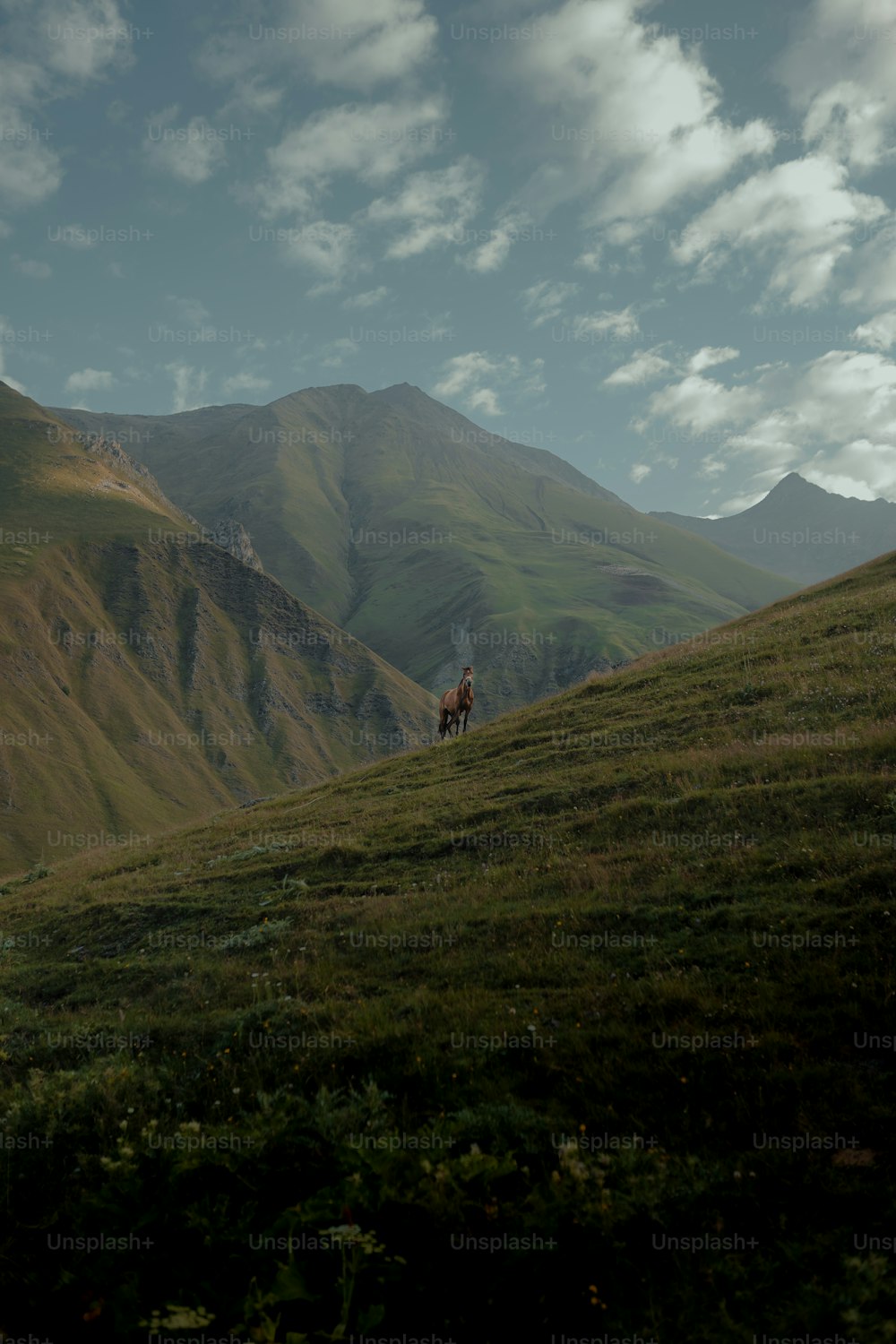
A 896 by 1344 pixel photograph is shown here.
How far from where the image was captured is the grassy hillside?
5.40 meters

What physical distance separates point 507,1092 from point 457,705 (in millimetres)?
32601

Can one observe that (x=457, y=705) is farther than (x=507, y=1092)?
Yes

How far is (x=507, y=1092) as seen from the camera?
24.6 feet

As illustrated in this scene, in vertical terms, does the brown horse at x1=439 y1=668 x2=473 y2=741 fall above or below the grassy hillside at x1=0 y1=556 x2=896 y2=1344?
above

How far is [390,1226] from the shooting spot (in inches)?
233

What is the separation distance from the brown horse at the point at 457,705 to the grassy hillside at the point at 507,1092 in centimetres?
2148

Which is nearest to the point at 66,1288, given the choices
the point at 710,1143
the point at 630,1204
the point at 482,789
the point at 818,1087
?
the point at 630,1204

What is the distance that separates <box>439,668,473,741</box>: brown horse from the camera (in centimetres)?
3872

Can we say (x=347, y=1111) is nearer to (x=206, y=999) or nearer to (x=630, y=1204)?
(x=630, y=1204)

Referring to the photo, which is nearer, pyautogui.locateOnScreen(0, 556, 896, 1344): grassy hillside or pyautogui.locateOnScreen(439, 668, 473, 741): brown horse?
pyautogui.locateOnScreen(0, 556, 896, 1344): grassy hillside

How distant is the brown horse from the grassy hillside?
70.5 feet

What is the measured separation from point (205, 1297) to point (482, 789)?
1750 cm

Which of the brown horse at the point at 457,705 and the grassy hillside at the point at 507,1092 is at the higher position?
the brown horse at the point at 457,705

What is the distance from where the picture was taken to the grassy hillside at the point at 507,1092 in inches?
213
